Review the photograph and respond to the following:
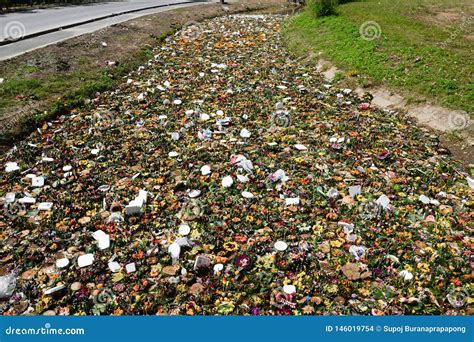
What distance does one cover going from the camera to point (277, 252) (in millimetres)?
4543

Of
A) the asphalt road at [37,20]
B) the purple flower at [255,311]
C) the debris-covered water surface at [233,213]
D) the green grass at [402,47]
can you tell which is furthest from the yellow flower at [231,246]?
the asphalt road at [37,20]

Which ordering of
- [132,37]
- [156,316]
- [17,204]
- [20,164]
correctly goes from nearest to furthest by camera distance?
[156,316]
[17,204]
[20,164]
[132,37]

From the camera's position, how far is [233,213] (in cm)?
516

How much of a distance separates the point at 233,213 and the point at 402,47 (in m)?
8.45

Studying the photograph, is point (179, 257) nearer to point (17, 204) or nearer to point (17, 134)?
point (17, 204)

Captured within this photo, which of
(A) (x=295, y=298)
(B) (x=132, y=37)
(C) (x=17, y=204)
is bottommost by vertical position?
(A) (x=295, y=298)

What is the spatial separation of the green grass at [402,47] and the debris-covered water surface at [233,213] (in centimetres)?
132

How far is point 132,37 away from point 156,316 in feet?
41.6

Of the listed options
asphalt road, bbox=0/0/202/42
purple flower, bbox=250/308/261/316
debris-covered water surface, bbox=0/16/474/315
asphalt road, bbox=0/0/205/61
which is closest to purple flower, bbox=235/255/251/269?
debris-covered water surface, bbox=0/16/474/315

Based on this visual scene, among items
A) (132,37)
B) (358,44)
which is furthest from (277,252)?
(132,37)

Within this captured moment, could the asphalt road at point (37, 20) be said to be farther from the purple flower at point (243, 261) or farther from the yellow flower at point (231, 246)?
the purple flower at point (243, 261)

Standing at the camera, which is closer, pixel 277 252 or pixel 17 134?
pixel 277 252

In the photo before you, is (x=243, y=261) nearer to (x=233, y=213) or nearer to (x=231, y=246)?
(x=231, y=246)

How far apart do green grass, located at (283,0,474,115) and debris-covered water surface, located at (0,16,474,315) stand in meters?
1.32
